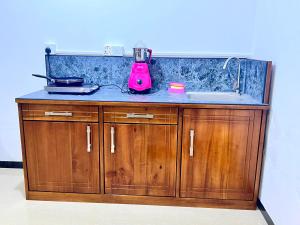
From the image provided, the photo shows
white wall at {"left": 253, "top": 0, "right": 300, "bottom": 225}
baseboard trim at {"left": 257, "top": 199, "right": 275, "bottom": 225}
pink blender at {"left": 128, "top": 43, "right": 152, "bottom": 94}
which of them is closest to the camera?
white wall at {"left": 253, "top": 0, "right": 300, "bottom": 225}

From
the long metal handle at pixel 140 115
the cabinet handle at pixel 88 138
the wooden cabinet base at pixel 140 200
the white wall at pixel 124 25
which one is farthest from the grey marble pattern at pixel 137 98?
the wooden cabinet base at pixel 140 200

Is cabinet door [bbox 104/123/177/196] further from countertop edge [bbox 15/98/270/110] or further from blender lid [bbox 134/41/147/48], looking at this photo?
blender lid [bbox 134/41/147/48]

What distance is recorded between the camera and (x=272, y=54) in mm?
1931

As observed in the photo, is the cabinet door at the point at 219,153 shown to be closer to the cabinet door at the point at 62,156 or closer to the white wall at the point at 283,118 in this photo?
the white wall at the point at 283,118

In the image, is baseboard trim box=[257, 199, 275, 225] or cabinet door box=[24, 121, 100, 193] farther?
cabinet door box=[24, 121, 100, 193]

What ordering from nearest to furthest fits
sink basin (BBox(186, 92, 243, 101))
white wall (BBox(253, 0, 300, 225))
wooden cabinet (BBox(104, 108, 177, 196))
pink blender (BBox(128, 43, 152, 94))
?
white wall (BBox(253, 0, 300, 225)) < wooden cabinet (BBox(104, 108, 177, 196)) < pink blender (BBox(128, 43, 152, 94)) < sink basin (BBox(186, 92, 243, 101))

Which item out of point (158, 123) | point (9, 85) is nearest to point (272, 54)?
point (158, 123)

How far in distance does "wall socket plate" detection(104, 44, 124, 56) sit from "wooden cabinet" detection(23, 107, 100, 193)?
73 centimetres

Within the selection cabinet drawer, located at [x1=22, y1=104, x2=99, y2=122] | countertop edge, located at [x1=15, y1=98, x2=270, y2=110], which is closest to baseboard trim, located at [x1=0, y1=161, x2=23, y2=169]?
cabinet drawer, located at [x1=22, y1=104, x2=99, y2=122]

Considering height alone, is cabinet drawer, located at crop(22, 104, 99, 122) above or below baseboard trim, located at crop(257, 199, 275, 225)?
above

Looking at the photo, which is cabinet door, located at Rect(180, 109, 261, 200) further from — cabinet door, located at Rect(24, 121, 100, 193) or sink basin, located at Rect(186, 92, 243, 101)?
cabinet door, located at Rect(24, 121, 100, 193)

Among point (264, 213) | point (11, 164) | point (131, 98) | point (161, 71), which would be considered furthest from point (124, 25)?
point (264, 213)

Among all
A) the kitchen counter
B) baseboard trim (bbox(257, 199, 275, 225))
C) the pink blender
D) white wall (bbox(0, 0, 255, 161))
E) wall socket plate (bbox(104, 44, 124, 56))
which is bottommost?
baseboard trim (bbox(257, 199, 275, 225))

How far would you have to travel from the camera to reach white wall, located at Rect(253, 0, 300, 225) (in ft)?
5.13
